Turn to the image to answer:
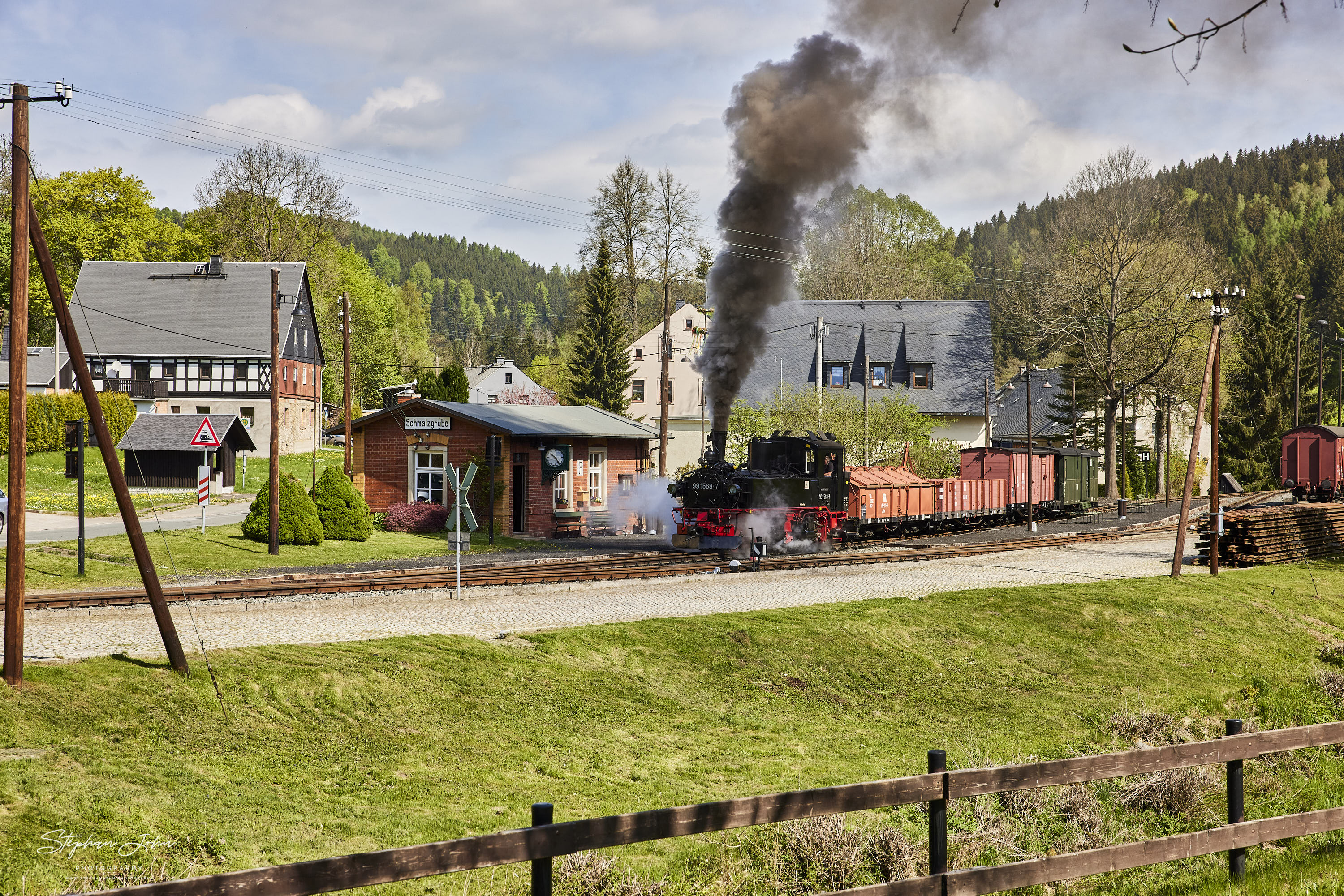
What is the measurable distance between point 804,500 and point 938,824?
23559mm

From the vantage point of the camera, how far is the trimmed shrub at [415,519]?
3412cm

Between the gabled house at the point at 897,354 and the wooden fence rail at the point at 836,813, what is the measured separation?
52.5 metres

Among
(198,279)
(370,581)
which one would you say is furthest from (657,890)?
(198,279)

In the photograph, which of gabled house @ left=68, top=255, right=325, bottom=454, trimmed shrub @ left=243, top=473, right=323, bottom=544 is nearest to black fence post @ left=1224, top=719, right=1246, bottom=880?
trimmed shrub @ left=243, top=473, right=323, bottom=544

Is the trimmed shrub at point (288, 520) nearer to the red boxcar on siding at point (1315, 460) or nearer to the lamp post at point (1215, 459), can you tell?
the lamp post at point (1215, 459)

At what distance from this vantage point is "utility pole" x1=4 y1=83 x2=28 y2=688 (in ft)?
37.1

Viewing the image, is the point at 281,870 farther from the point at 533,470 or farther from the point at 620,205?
the point at 620,205

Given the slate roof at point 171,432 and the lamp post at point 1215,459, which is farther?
the slate roof at point 171,432

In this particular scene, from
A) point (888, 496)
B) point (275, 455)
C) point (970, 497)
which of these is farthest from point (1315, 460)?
point (275, 455)

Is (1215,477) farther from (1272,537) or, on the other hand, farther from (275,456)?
(275,456)

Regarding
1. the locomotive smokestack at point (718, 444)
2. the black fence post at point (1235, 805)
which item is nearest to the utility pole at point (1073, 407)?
the locomotive smokestack at point (718, 444)

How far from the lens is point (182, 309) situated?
62438 mm

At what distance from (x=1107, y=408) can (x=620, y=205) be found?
1356 inches

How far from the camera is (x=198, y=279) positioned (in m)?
63.8
